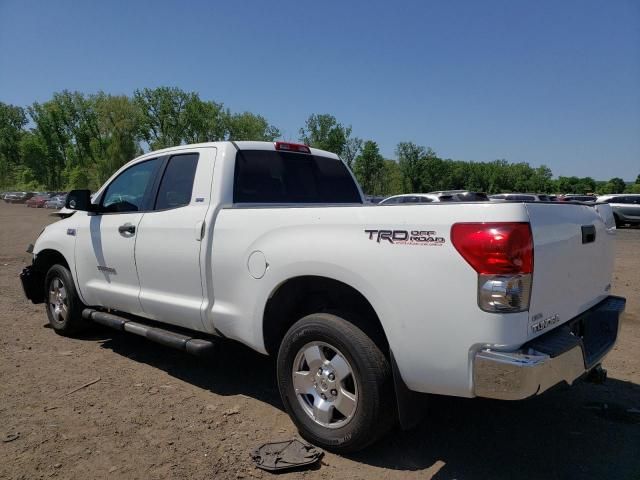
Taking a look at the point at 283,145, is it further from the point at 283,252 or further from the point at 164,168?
the point at 283,252

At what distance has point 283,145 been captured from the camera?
4.55 meters

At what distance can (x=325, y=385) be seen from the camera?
3.04 m

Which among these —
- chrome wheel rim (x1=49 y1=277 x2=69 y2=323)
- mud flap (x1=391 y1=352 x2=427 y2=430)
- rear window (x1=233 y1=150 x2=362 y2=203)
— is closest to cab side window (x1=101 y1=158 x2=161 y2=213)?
rear window (x1=233 y1=150 x2=362 y2=203)

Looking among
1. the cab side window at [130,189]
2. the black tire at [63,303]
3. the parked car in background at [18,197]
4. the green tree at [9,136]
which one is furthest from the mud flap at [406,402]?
the green tree at [9,136]

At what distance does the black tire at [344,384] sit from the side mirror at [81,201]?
2.81 meters

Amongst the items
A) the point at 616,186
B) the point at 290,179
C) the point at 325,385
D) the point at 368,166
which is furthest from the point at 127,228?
the point at 616,186

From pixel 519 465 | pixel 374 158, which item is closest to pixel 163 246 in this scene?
pixel 519 465

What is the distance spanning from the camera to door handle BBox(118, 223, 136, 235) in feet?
14.2

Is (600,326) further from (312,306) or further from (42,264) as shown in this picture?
(42,264)

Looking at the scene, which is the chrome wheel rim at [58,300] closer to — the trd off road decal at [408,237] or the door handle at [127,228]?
the door handle at [127,228]

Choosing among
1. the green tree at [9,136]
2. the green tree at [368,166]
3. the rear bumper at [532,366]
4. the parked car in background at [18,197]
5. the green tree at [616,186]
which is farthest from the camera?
the green tree at [616,186]

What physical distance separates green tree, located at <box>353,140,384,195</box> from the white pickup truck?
59.2m

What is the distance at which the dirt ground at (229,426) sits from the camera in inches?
114

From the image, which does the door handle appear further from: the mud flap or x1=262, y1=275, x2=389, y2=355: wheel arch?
the mud flap
